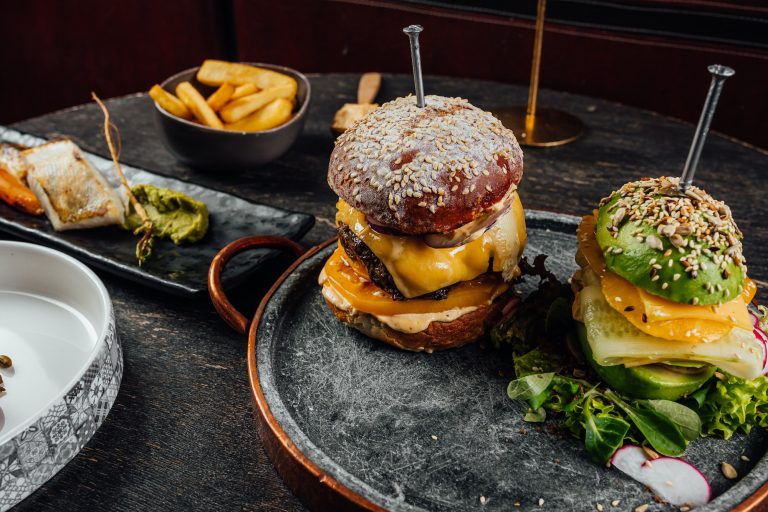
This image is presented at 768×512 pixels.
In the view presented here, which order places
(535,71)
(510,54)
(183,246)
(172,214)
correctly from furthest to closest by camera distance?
(510,54) < (535,71) < (172,214) < (183,246)

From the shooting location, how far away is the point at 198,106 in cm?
320

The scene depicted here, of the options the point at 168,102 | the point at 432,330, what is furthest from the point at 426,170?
the point at 168,102

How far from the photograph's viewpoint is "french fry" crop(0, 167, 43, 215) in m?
2.88

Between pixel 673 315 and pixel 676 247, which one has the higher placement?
pixel 676 247

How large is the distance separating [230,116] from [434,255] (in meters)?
1.63

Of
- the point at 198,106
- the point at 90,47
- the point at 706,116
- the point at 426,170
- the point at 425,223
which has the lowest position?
the point at 90,47

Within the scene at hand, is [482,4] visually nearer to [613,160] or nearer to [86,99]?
[613,160]

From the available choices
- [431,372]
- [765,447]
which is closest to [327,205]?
[431,372]

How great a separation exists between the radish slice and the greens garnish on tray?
29 mm

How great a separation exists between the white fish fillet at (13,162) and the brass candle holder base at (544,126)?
229 centimetres

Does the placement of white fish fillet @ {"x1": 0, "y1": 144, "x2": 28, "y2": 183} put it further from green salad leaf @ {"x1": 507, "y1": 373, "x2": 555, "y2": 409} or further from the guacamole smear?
green salad leaf @ {"x1": 507, "y1": 373, "x2": 555, "y2": 409}

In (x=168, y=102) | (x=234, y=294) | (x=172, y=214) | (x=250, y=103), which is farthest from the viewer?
(x=250, y=103)

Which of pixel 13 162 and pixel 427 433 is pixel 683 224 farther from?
pixel 13 162

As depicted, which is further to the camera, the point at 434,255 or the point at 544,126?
the point at 544,126
